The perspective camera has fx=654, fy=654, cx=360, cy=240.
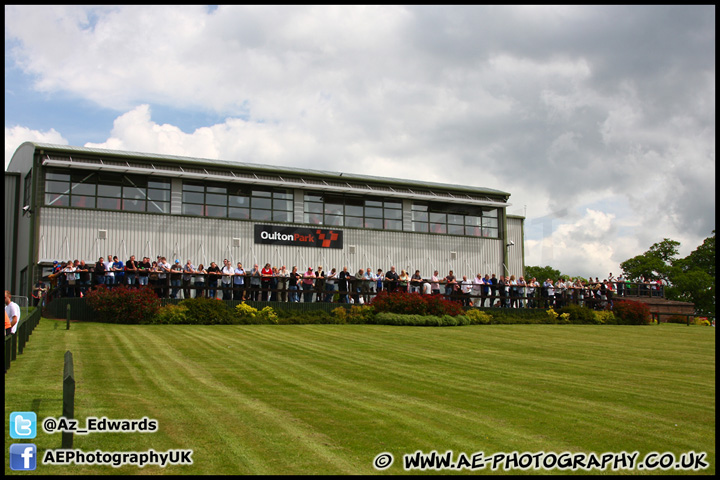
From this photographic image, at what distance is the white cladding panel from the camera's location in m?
30.1

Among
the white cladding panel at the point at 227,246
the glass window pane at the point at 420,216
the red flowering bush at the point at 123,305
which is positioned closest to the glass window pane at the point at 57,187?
the white cladding panel at the point at 227,246

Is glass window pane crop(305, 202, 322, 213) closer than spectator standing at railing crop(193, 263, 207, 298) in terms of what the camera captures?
No

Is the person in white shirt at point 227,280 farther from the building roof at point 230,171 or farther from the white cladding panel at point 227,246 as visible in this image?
the building roof at point 230,171

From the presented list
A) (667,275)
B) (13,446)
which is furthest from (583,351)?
(667,275)

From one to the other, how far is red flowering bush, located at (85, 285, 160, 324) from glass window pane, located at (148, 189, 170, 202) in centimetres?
1105

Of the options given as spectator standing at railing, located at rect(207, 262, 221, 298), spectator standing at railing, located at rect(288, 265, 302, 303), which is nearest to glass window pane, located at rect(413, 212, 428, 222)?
spectator standing at railing, located at rect(288, 265, 302, 303)

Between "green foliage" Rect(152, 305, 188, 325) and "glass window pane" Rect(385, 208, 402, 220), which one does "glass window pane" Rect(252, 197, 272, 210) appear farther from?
"green foliage" Rect(152, 305, 188, 325)

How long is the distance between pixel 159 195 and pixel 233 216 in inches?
149

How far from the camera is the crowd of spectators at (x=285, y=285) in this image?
24.3m

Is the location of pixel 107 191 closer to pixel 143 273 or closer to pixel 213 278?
pixel 143 273

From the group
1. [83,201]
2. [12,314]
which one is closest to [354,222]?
[83,201]

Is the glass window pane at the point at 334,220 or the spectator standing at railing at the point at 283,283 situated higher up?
the glass window pane at the point at 334,220

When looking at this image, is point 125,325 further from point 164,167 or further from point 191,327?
point 164,167

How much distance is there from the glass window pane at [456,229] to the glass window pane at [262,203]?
1103cm
